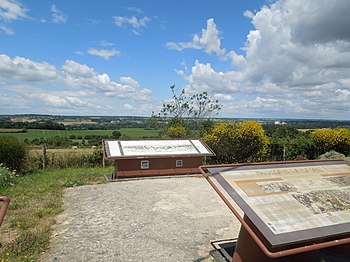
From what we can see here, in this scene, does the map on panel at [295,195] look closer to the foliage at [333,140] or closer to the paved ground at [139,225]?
the paved ground at [139,225]

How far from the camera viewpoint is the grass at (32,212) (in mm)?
4910

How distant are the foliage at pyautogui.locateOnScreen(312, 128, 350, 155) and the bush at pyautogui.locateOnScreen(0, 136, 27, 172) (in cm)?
1536

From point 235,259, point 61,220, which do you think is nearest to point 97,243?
point 61,220

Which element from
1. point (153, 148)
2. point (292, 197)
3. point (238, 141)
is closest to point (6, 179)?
point (153, 148)

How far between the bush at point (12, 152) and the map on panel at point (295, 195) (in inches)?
442

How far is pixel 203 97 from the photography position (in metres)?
23.8

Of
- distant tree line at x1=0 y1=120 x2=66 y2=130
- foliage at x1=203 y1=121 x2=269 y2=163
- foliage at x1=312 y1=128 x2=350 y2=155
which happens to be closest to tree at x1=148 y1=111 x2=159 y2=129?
foliage at x1=203 y1=121 x2=269 y2=163

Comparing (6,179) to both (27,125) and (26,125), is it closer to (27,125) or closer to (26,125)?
(26,125)

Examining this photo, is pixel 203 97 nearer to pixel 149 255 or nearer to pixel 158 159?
pixel 158 159

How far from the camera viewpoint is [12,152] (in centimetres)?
1229

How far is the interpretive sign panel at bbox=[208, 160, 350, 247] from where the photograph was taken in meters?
3.17

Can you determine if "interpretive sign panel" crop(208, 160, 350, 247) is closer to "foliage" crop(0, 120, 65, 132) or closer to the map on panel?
the map on panel

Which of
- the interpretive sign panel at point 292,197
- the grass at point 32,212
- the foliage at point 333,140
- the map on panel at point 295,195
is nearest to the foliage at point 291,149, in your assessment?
the foliage at point 333,140

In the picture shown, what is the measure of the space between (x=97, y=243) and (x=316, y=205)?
3.77m
